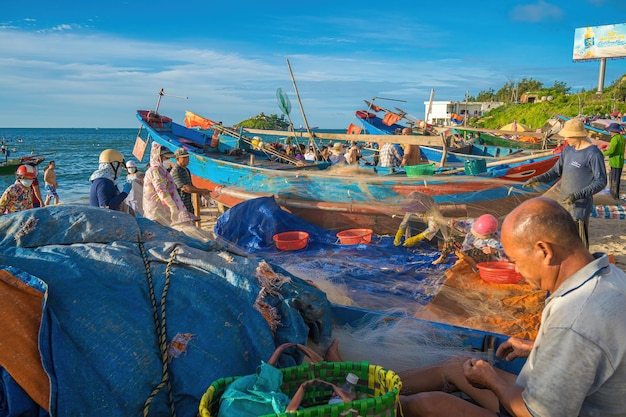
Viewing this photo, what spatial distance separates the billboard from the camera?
4678cm

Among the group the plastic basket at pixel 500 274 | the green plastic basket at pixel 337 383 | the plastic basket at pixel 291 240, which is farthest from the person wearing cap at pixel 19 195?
the plastic basket at pixel 500 274

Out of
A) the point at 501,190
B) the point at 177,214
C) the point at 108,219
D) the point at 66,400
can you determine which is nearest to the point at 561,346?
the point at 66,400

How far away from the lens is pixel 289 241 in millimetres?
6715

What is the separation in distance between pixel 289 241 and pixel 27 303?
4.75 metres

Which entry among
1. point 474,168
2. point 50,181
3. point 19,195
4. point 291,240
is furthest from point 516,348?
point 50,181

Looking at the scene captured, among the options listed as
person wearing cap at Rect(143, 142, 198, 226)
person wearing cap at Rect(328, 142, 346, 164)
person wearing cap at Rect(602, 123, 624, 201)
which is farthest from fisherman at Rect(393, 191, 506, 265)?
person wearing cap at Rect(602, 123, 624, 201)

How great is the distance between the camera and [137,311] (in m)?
2.20

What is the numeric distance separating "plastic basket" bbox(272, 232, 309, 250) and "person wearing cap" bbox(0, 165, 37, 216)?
136 inches

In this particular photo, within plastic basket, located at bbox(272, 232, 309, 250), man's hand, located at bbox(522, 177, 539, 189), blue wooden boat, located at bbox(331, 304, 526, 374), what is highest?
man's hand, located at bbox(522, 177, 539, 189)

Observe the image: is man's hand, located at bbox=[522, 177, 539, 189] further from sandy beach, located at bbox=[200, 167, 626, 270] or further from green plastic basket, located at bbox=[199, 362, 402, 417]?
green plastic basket, located at bbox=[199, 362, 402, 417]

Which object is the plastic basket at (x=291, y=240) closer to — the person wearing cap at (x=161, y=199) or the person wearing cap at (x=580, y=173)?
the person wearing cap at (x=161, y=199)

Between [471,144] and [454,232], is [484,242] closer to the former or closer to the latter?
[454,232]

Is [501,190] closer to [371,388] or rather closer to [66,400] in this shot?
[371,388]

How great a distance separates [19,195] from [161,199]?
245cm
